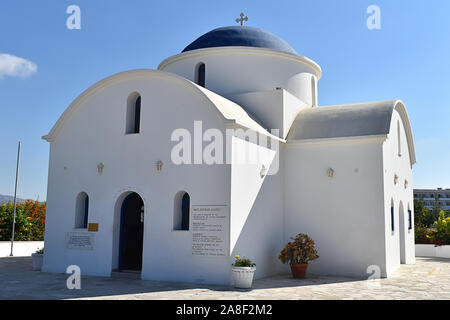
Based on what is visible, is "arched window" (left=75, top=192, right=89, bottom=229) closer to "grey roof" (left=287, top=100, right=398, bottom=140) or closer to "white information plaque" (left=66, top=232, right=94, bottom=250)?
"white information plaque" (left=66, top=232, right=94, bottom=250)

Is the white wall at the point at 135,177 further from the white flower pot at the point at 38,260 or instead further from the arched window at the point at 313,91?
the arched window at the point at 313,91

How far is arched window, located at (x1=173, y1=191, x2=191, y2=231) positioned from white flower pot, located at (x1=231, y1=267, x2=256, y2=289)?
83.8 inches

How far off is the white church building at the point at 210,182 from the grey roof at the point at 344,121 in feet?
0.17

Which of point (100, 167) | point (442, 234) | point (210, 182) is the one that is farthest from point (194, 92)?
point (442, 234)

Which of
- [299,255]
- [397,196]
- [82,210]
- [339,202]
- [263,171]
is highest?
[263,171]

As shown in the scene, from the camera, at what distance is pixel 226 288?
412 inches

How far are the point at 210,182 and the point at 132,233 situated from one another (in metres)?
3.22

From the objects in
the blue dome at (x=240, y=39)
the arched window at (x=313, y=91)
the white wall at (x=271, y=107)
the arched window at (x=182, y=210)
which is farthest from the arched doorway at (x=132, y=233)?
the arched window at (x=313, y=91)

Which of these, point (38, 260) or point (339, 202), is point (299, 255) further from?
point (38, 260)

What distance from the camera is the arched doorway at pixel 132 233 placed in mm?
12859

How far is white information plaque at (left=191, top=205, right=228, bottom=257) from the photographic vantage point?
36.4 ft
